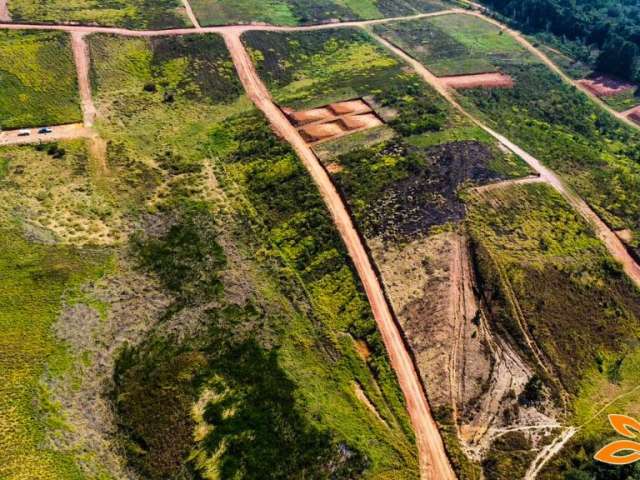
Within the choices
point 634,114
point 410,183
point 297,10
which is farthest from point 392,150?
point 634,114

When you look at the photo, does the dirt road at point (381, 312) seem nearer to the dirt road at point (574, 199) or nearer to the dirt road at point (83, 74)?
the dirt road at point (83, 74)

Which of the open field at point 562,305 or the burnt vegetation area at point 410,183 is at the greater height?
the burnt vegetation area at point 410,183

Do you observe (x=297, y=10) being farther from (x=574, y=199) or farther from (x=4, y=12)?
(x=574, y=199)

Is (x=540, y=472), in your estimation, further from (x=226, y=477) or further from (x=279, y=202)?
(x=279, y=202)

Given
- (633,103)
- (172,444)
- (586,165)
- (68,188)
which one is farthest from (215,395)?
(633,103)

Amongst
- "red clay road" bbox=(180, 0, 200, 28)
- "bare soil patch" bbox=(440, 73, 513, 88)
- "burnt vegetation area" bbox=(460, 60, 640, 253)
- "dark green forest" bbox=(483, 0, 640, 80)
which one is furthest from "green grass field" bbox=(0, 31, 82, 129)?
"dark green forest" bbox=(483, 0, 640, 80)

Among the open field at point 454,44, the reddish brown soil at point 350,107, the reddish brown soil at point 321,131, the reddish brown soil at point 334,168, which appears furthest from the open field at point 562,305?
the open field at point 454,44
